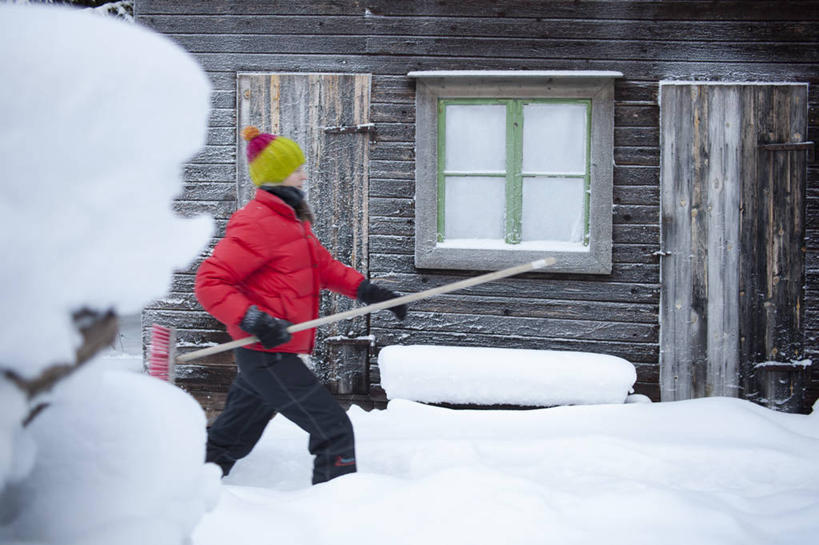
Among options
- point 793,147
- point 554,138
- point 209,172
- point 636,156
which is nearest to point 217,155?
point 209,172

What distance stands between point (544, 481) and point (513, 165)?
243 centimetres

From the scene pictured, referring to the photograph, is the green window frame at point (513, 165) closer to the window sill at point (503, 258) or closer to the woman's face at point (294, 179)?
the window sill at point (503, 258)

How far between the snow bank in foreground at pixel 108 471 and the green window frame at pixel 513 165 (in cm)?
344

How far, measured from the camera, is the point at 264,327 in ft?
8.28

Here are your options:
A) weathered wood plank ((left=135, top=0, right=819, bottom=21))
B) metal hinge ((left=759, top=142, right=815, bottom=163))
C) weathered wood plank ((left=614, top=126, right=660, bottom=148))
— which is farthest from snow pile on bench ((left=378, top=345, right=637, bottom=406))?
weathered wood plank ((left=135, top=0, right=819, bottom=21))

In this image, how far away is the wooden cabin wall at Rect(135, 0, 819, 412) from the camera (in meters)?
4.39

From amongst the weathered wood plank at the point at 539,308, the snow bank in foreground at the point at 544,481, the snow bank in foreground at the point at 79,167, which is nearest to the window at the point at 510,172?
the weathered wood plank at the point at 539,308

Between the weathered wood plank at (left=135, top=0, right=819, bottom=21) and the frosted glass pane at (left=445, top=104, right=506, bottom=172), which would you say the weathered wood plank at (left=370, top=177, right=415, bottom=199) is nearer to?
the frosted glass pane at (left=445, top=104, right=506, bottom=172)

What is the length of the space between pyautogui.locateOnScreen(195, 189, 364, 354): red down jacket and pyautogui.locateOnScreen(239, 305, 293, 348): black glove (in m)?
0.04

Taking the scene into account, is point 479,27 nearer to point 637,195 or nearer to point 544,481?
point 637,195

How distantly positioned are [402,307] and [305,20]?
271cm

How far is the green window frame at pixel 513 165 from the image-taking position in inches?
181

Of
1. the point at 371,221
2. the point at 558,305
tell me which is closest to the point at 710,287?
the point at 558,305

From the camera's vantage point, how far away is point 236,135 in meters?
4.79
